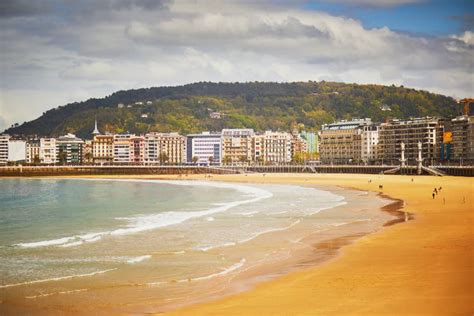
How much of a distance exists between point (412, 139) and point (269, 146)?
38.5 m

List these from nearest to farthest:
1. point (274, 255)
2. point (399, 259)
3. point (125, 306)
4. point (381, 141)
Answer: point (125, 306)
point (399, 259)
point (274, 255)
point (381, 141)

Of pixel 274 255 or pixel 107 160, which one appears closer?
pixel 274 255

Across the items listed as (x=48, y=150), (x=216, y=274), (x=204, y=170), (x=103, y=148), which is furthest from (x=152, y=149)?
(x=216, y=274)

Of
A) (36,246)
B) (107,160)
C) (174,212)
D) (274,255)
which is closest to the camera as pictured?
(274,255)

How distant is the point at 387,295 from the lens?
13945 mm

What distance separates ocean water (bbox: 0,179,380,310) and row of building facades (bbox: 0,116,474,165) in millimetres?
73522

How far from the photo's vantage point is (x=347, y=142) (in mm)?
136125

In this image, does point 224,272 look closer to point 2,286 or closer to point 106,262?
point 106,262

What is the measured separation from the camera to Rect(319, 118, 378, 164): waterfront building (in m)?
129

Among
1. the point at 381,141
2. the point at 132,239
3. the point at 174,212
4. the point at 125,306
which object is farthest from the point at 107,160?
the point at 125,306

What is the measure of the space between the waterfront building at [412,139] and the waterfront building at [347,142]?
13.9 ft

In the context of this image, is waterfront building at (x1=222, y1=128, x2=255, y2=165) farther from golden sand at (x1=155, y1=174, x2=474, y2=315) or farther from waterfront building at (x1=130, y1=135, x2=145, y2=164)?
golden sand at (x1=155, y1=174, x2=474, y2=315)

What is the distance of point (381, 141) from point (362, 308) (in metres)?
115

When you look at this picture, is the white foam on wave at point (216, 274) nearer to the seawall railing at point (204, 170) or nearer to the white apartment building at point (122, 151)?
the seawall railing at point (204, 170)
